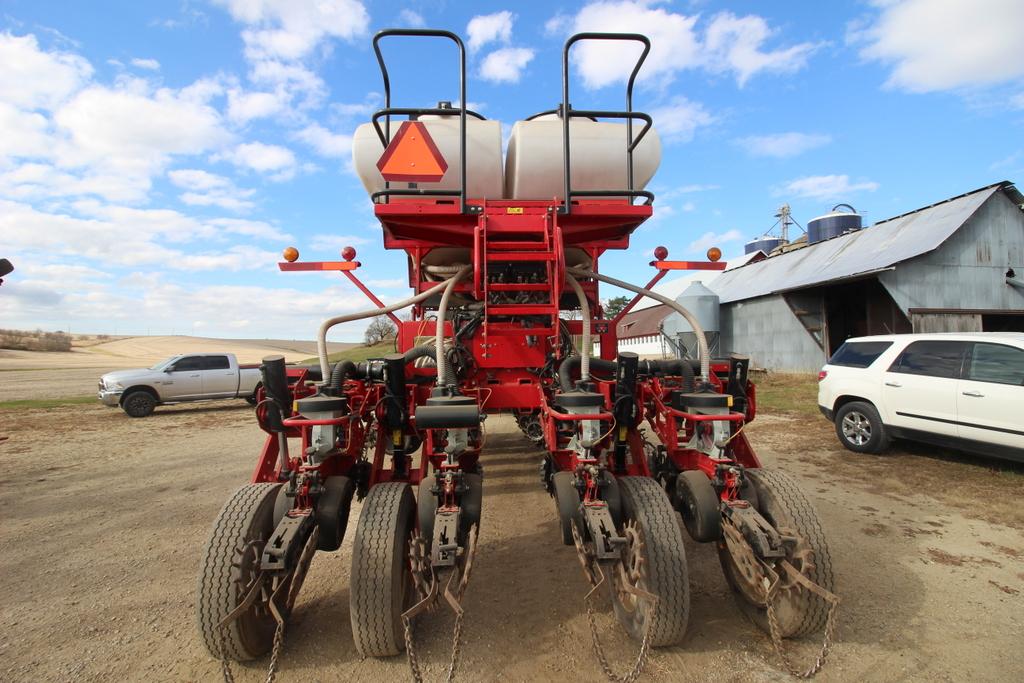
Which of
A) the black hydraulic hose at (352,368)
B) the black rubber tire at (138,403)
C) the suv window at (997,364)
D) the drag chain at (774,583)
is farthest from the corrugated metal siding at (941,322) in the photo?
the black rubber tire at (138,403)

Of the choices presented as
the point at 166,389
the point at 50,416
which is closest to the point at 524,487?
the point at 166,389

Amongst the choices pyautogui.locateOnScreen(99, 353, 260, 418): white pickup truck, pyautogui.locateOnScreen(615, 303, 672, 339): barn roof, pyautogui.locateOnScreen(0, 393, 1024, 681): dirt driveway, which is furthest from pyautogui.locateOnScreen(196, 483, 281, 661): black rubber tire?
pyautogui.locateOnScreen(615, 303, 672, 339): barn roof

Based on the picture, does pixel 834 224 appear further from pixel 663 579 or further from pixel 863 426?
pixel 663 579

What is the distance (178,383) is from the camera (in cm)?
1369

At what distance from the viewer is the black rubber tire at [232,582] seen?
2531mm

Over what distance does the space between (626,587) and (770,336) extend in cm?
1734

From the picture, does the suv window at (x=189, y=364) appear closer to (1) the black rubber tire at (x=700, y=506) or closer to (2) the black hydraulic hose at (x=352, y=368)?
(2) the black hydraulic hose at (x=352, y=368)

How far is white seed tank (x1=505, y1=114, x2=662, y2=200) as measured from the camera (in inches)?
150

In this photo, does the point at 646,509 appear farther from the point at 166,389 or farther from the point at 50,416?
the point at 50,416

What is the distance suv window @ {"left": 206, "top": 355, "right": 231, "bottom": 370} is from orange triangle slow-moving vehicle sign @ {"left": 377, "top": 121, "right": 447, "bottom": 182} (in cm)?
1344

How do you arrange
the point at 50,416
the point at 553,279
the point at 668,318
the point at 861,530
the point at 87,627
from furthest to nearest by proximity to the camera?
the point at 668,318
the point at 50,416
the point at 861,530
the point at 553,279
the point at 87,627

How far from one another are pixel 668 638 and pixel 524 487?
10.8ft

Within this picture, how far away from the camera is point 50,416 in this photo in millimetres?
12656

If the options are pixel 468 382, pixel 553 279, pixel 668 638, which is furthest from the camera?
pixel 468 382
